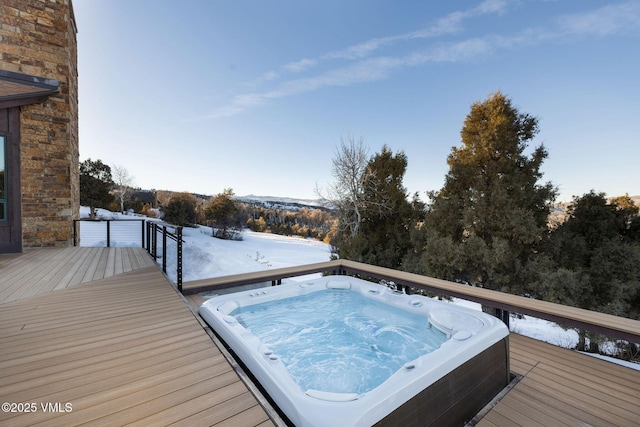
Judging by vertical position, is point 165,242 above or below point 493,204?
below

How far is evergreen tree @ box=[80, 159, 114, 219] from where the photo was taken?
12948 millimetres

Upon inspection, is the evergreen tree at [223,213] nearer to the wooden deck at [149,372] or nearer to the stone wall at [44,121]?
the stone wall at [44,121]

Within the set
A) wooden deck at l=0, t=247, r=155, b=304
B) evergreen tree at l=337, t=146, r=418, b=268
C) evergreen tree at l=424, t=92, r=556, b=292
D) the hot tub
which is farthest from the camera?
evergreen tree at l=337, t=146, r=418, b=268

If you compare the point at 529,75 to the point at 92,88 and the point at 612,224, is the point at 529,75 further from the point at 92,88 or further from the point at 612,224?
the point at 92,88

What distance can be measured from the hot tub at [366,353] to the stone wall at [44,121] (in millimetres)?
4851

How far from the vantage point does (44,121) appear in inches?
201

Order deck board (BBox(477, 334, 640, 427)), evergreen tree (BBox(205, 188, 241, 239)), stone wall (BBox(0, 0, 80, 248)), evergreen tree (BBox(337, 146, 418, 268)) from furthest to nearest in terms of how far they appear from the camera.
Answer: evergreen tree (BBox(205, 188, 241, 239))
evergreen tree (BBox(337, 146, 418, 268))
stone wall (BBox(0, 0, 80, 248))
deck board (BBox(477, 334, 640, 427))

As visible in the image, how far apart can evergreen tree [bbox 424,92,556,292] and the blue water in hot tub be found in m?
4.39

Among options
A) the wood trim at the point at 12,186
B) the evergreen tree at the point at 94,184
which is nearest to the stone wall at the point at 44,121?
the wood trim at the point at 12,186

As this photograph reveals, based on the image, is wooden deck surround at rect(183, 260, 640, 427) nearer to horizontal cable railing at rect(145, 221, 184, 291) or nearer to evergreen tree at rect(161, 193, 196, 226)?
horizontal cable railing at rect(145, 221, 184, 291)

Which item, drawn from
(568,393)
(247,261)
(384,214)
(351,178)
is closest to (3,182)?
(247,261)

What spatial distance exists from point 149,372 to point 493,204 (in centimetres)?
730

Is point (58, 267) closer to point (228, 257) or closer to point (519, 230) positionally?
point (228, 257)

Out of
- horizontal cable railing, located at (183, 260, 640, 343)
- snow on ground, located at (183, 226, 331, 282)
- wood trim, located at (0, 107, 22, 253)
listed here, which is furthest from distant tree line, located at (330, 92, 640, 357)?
wood trim, located at (0, 107, 22, 253)
